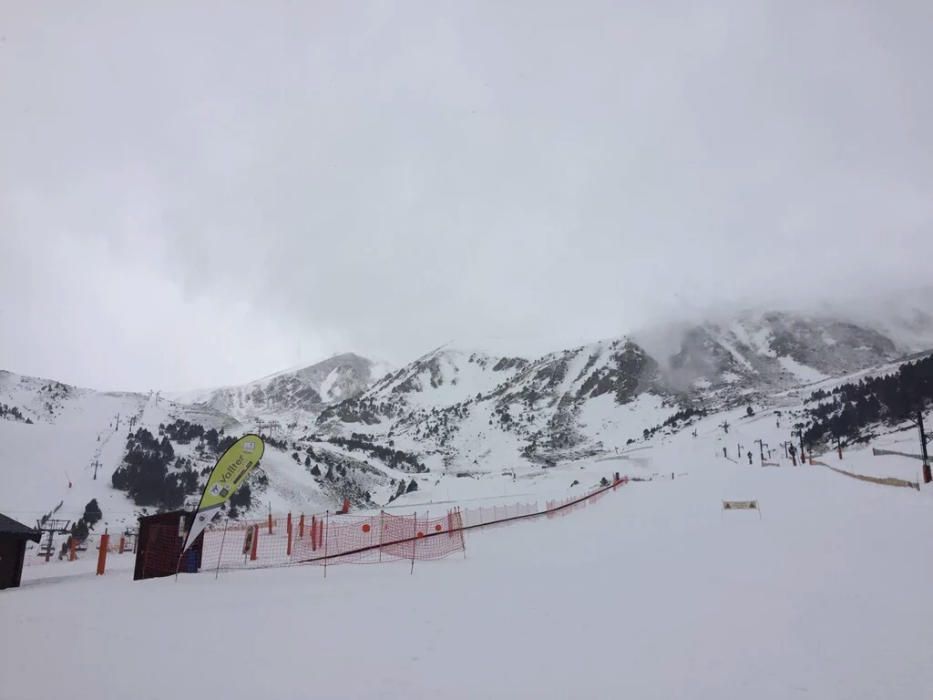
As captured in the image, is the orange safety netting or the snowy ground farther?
the orange safety netting

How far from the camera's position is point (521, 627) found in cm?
763

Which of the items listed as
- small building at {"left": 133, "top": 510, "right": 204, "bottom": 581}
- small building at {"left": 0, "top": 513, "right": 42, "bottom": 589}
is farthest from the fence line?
small building at {"left": 0, "top": 513, "right": 42, "bottom": 589}

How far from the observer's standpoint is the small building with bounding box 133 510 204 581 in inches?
605

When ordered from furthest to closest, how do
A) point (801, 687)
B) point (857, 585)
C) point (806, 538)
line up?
point (806, 538), point (857, 585), point (801, 687)

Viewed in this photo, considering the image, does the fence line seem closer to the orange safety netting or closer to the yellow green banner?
the orange safety netting

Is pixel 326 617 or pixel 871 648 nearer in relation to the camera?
pixel 871 648

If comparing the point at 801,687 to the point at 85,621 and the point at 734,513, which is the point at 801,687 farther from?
the point at 734,513

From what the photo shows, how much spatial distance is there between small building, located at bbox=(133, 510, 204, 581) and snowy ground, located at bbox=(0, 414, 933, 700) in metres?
0.69

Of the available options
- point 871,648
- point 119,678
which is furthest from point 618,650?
point 119,678

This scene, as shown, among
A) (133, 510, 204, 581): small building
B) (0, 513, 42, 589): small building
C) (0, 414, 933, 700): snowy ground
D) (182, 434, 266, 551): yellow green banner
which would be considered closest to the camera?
(0, 414, 933, 700): snowy ground

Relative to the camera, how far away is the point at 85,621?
28.8ft

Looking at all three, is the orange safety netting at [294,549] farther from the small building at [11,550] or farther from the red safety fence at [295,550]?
the small building at [11,550]

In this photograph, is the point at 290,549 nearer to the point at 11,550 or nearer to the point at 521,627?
the point at 11,550

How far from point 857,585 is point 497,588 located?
594 centimetres
